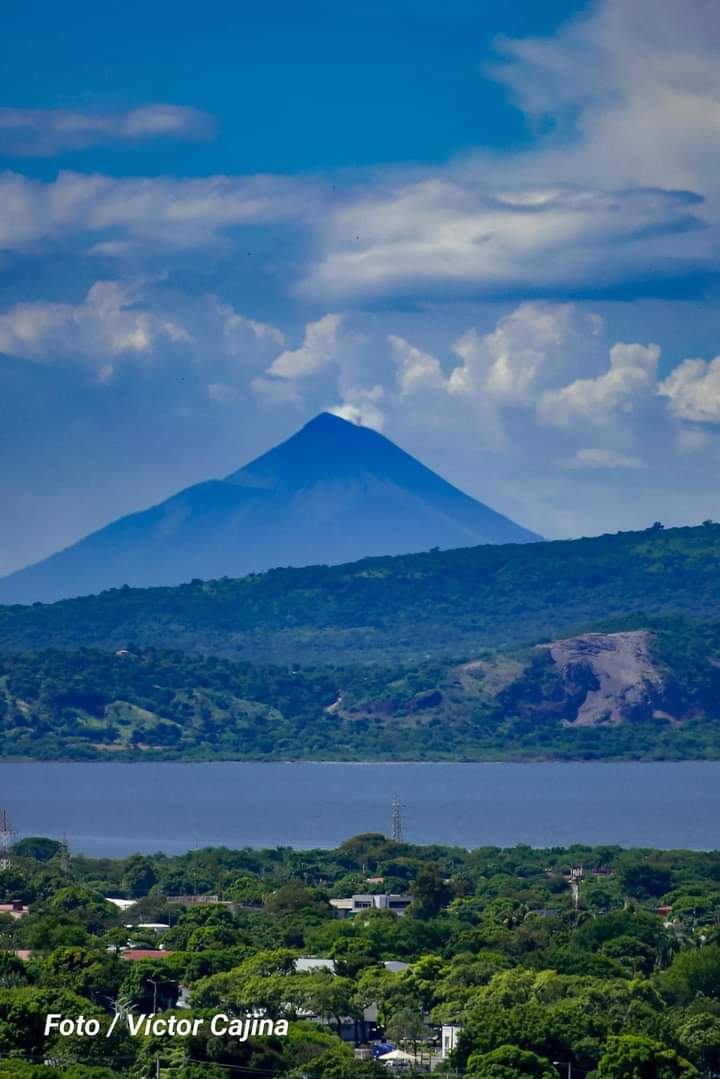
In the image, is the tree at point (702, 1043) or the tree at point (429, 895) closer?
the tree at point (702, 1043)

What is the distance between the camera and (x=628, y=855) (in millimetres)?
105812

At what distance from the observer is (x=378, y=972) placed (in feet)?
188

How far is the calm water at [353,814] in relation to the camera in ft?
431

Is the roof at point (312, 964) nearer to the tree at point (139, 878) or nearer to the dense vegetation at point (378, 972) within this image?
the dense vegetation at point (378, 972)

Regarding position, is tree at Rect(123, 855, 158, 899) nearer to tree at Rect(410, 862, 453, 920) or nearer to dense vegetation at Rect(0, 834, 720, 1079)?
dense vegetation at Rect(0, 834, 720, 1079)

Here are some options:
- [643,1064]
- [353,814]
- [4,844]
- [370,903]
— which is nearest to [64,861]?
[4,844]

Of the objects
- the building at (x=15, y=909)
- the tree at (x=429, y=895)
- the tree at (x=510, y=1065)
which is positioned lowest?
the tree at (x=510, y=1065)

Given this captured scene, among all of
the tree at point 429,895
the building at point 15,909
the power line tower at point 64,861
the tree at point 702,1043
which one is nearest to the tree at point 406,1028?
the tree at point 702,1043

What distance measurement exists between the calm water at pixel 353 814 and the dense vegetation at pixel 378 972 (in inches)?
1365

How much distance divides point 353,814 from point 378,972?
3846 inches

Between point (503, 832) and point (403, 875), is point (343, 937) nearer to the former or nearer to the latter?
point (403, 875)

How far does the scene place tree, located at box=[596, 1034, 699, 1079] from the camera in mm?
44156

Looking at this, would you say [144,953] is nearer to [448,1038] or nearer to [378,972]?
[378,972]

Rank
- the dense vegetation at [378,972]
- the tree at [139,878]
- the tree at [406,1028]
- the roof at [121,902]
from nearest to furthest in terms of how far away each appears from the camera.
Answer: the dense vegetation at [378,972]
the tree at [406,1028]
the roof at [121,902]
the tree at [139,878]
